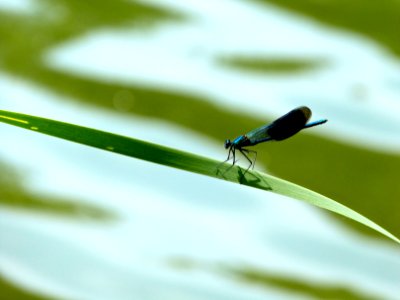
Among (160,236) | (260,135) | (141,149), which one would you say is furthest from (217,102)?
(141,149)

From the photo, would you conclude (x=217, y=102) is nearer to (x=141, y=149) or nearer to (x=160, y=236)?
(x=160, y=236)

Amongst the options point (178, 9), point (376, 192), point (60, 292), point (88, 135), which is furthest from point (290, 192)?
point (178, 9)

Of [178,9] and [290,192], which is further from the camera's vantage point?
[178,9]

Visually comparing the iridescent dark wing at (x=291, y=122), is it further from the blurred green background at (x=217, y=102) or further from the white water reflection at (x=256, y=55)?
the white water reflection at (x=256, y=55)

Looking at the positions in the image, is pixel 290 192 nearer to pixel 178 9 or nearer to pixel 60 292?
pixel 60 292

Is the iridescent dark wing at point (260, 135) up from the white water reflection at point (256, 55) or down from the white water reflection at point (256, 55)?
down

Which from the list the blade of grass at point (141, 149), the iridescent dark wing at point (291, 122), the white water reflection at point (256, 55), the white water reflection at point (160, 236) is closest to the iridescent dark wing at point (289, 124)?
the iridescent dark wing at point (291, 122)

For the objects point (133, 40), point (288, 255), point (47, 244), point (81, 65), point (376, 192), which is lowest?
point (47, 244)
